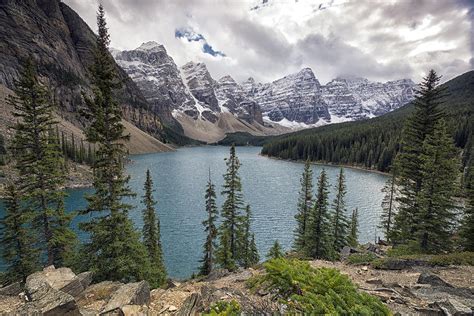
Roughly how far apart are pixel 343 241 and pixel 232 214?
1361 cm

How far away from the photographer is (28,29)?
166750 mm

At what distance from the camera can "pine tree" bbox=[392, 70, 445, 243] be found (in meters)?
20.8

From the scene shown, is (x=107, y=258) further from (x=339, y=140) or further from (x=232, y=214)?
(x=339, y=140)

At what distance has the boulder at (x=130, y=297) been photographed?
281 inches

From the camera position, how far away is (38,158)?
16594 millimetres

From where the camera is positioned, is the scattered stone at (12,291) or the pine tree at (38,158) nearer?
the scattered stone at (12,291)

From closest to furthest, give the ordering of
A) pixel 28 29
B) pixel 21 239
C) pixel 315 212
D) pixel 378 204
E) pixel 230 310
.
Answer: pixel 230 310 < pixel 21 239 < pixel 315 212 < pixel 378 204 < pixel 28 29

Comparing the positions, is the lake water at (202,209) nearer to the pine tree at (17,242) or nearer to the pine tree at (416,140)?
the pine tree at (17,242)

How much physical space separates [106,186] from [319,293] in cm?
1316

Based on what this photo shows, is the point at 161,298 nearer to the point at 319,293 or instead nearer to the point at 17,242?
the point at 319,293

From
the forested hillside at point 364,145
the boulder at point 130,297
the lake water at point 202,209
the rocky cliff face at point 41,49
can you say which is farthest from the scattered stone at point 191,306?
the rocky cliff face at point 41,49

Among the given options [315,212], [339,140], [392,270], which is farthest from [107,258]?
[339,140]

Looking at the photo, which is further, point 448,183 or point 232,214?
point 232,214

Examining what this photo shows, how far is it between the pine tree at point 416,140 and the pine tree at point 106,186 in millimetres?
21321
